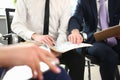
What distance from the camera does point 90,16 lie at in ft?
6.26

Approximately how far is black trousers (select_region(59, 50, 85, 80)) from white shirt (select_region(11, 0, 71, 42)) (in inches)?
7.9

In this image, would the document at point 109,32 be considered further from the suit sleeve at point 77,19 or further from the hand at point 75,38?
the suit sleeve at point 77,19

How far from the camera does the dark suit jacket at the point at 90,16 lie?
1881mm

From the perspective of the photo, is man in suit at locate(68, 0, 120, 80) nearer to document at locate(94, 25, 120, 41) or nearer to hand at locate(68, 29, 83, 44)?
hand at locate(68, 29, 83, 44)

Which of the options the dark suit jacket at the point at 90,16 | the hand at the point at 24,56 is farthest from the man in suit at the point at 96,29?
the hand at the point at 24,56

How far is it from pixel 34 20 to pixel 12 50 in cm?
139

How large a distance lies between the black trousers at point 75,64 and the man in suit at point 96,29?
0.40 ft

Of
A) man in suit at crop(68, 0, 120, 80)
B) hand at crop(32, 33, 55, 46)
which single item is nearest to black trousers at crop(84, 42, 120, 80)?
man in suit at crop(68, 0, 120, 80)

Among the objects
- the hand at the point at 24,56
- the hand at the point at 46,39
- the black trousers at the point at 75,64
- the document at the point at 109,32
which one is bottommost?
the black trousers at the point at 75,64

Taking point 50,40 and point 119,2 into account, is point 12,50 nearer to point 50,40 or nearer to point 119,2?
point 50,40

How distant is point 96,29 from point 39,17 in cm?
47

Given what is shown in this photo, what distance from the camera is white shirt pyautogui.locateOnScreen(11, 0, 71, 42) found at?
1.87m

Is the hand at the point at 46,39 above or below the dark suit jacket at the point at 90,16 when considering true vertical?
below

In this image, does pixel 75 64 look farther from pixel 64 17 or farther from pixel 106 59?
pixel 64 17
